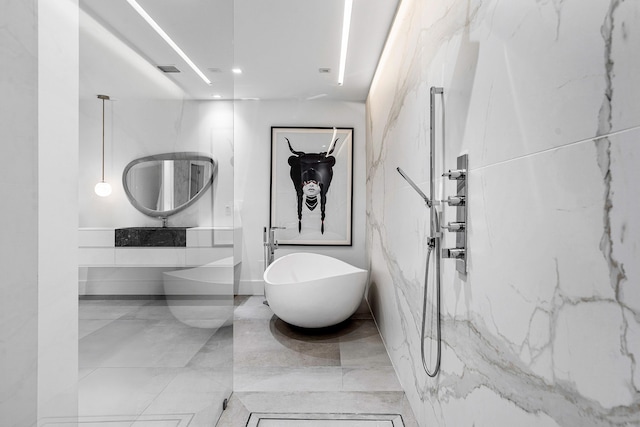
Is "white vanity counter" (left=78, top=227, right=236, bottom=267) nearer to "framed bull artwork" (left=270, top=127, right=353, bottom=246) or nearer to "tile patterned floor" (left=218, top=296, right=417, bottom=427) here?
"tile patterned floor" (left=218, top=296, right=417, bottom=427)

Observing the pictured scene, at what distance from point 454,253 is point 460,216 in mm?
141

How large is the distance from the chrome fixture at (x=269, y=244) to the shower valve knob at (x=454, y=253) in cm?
307

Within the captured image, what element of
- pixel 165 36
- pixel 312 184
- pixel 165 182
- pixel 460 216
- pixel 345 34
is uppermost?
pixel 345 34

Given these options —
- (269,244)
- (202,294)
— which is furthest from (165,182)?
(269,244)

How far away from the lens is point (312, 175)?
4.53 meters

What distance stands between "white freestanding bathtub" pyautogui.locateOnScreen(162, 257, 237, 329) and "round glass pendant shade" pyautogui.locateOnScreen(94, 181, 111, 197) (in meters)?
0.44

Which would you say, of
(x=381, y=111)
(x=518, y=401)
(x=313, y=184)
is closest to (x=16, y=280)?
(x=518, y=401)

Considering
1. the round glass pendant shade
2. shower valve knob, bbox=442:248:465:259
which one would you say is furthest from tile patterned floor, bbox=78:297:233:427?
shower valve knob, bbox=442:248:465:259

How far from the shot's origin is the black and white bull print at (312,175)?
452 centimetres

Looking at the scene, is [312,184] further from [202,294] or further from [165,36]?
[165,36]

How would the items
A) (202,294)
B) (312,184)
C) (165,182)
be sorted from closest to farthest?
(165,182)
(202,294)
(312,184)

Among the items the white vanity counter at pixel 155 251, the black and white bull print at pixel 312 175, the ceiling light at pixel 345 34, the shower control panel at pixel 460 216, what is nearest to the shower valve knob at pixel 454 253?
the shower control panel at pixel 460 216

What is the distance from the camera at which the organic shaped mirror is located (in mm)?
1133

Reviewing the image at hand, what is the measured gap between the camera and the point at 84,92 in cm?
85
